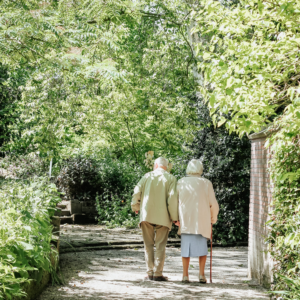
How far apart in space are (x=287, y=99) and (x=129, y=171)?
34.9ft

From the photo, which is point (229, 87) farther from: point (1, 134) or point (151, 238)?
point (1, 134)

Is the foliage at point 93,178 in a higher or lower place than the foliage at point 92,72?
lower

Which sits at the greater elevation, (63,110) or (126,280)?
(63,110)

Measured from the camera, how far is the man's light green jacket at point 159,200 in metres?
6.63

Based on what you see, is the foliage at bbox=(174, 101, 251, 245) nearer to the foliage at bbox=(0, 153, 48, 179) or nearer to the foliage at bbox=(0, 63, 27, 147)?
the foliage at bbox=(0, 153, 48, 179)

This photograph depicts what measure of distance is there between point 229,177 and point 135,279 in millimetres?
5528

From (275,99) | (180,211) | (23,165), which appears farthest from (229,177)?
(23,165)

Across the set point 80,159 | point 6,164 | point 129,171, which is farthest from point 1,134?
point 129,171

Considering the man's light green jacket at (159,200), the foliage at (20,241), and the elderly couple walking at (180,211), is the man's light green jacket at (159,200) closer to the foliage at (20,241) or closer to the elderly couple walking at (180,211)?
the elderly couple walking at (180,211)

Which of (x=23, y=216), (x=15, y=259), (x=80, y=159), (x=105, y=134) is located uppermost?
(x=105, y=134)

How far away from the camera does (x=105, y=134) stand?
15945 millimetres

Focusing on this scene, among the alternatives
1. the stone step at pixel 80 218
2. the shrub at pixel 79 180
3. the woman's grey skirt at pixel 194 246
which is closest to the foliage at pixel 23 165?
the shrub at pixel 79 180

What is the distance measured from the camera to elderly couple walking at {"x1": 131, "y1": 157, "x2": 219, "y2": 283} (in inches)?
252

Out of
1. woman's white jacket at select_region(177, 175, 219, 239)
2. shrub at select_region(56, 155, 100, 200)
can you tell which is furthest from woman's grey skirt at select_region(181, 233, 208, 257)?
shrub at select_region(56, 155, 100, 200)
